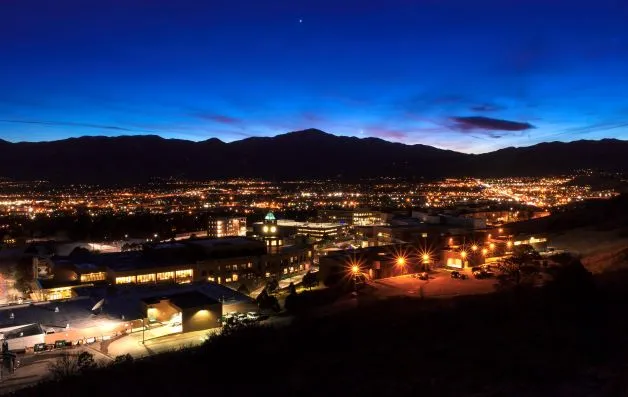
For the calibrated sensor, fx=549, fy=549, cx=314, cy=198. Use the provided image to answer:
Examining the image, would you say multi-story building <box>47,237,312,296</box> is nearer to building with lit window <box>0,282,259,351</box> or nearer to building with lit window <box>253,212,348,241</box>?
building with lit window <box>0,282,259,351</box>

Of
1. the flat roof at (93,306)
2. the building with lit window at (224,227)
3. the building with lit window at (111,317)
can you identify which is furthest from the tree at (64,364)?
the building with lit window at (224,227)

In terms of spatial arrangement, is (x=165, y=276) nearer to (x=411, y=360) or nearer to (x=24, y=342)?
(x=24, y=342)

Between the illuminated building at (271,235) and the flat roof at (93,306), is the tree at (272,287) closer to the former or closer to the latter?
the flat roof at (93,306)

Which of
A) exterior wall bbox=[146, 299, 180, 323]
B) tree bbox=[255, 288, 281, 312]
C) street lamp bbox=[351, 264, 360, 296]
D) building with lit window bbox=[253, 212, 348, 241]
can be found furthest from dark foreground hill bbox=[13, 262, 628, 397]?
building with lit window bbox=[253, 212, 348, 241]

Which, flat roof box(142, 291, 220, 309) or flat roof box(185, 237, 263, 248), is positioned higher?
flat roof box(185, 237, 263, 248)

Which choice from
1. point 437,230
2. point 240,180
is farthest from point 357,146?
point 437,230

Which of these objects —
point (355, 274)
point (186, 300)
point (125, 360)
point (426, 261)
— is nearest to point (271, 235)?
point (426, 261)
